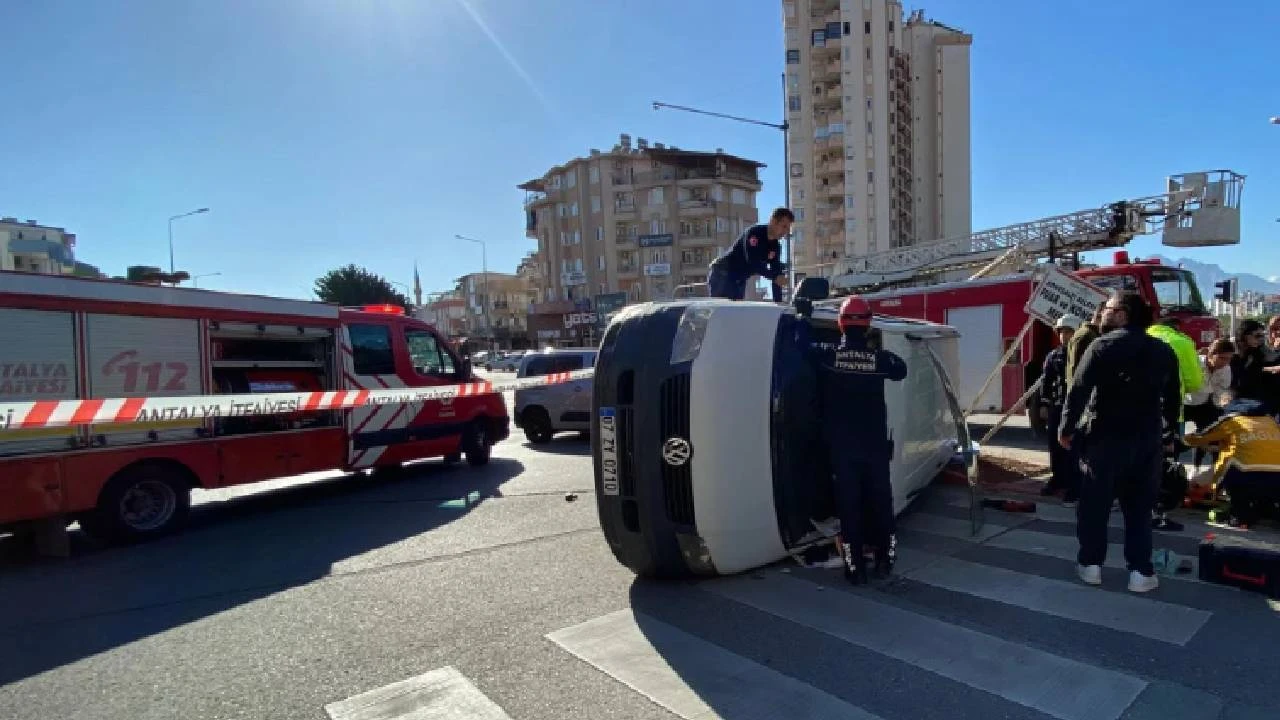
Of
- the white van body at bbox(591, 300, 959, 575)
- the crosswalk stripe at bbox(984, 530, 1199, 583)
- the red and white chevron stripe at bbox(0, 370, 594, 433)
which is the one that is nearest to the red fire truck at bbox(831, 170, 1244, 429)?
the crosswalk stripe at bbox(984, 530, 1199, 583)

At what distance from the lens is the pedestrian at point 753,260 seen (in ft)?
21.0

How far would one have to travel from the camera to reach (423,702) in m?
3.19

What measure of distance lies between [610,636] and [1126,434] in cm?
338

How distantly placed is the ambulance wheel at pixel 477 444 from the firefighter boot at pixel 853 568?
23.7 ft

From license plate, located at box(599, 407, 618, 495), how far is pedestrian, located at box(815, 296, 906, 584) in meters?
1.39

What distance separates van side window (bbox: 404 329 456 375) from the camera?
392 inches

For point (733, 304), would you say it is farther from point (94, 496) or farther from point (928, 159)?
point (928, 159)

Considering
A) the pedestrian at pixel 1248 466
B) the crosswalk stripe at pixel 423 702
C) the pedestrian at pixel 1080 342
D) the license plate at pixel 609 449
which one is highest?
the pedestrian at pixel 1080 342

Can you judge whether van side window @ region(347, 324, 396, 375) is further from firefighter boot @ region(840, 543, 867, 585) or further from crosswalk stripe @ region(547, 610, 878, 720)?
firefighter boot @ region(840, 543, 867, 585)

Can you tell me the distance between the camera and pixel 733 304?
4465mm

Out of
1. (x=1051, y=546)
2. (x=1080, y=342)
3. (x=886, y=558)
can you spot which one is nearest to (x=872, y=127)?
(x=1080, y=342)

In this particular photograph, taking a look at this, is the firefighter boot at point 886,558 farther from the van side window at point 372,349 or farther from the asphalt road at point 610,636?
the van side window at point 372,349

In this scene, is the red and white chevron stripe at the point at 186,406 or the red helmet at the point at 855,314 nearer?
the red helmet at the point at 855,314

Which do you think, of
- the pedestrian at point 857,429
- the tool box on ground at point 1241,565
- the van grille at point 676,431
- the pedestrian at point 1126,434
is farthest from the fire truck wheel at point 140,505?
the tool box on ground at point 1241,565
